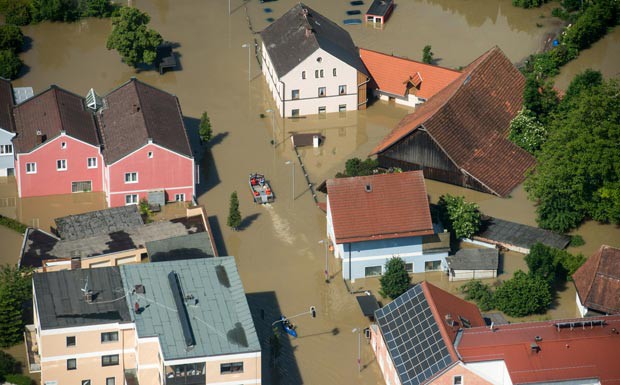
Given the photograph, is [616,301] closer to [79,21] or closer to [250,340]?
[250,340]

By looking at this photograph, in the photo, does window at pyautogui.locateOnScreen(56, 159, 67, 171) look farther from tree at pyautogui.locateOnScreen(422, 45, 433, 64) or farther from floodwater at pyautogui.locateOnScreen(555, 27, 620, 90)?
floodwater at pyautogui.locateOnScreen(555, 27, 620, 90)

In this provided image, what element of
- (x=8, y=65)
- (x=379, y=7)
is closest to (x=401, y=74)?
(x=379, y=7)

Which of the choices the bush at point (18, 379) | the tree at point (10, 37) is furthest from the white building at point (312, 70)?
the bush at point (18, 379)

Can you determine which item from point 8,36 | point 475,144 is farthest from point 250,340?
point 8,36

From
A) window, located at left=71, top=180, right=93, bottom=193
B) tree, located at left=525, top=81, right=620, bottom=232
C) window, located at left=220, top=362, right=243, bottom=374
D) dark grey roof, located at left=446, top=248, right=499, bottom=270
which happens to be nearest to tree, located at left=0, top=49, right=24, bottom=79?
window, located at left=71, top=180, right=93, bottom=193

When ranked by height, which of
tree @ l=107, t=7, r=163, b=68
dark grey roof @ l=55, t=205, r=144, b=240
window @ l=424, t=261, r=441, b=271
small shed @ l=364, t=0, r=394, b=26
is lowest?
window @ l=424, t=261, r=441, b=271
